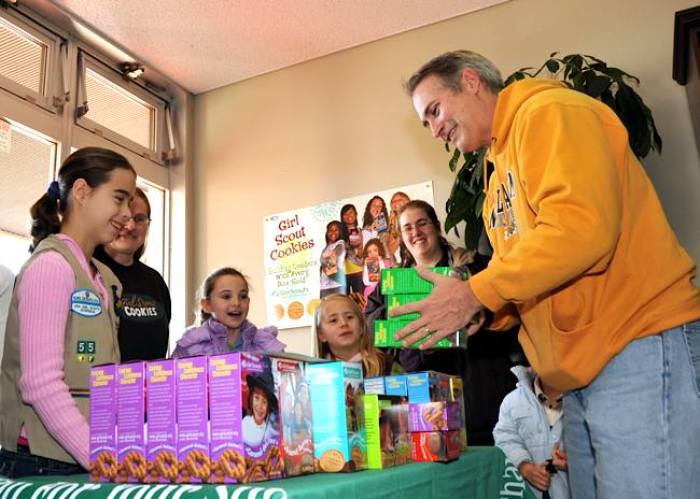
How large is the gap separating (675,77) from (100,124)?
9.45ft

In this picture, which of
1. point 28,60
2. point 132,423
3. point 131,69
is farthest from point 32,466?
point 131,69

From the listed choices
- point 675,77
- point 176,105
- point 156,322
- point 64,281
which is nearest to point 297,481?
point 64,281

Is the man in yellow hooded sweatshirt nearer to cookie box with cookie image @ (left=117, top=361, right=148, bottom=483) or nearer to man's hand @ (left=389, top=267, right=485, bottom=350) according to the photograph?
man's hand @ (left=389, top=267, right=485, bottom=350)

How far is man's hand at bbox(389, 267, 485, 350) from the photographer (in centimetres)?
123

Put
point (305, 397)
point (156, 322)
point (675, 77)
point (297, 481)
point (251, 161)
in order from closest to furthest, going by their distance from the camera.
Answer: point (297, 481) → point (305, 397) → point (156, 322) → point (675, 77) → point (251, 161)

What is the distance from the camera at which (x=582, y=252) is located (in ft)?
3.60

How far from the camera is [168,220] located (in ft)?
13.2

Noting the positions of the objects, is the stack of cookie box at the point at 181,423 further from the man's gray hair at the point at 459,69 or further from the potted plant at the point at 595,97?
the potted plant at the point at 595,97

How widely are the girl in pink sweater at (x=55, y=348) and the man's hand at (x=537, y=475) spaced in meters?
1.45

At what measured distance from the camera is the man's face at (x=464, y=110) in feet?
4.93

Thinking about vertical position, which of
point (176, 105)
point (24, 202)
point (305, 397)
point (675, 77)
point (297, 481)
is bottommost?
point (297, 481)

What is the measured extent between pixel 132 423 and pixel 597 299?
0.84 metres

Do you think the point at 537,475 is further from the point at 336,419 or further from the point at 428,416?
the point at 336,419

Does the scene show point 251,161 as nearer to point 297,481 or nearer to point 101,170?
point 101,170
